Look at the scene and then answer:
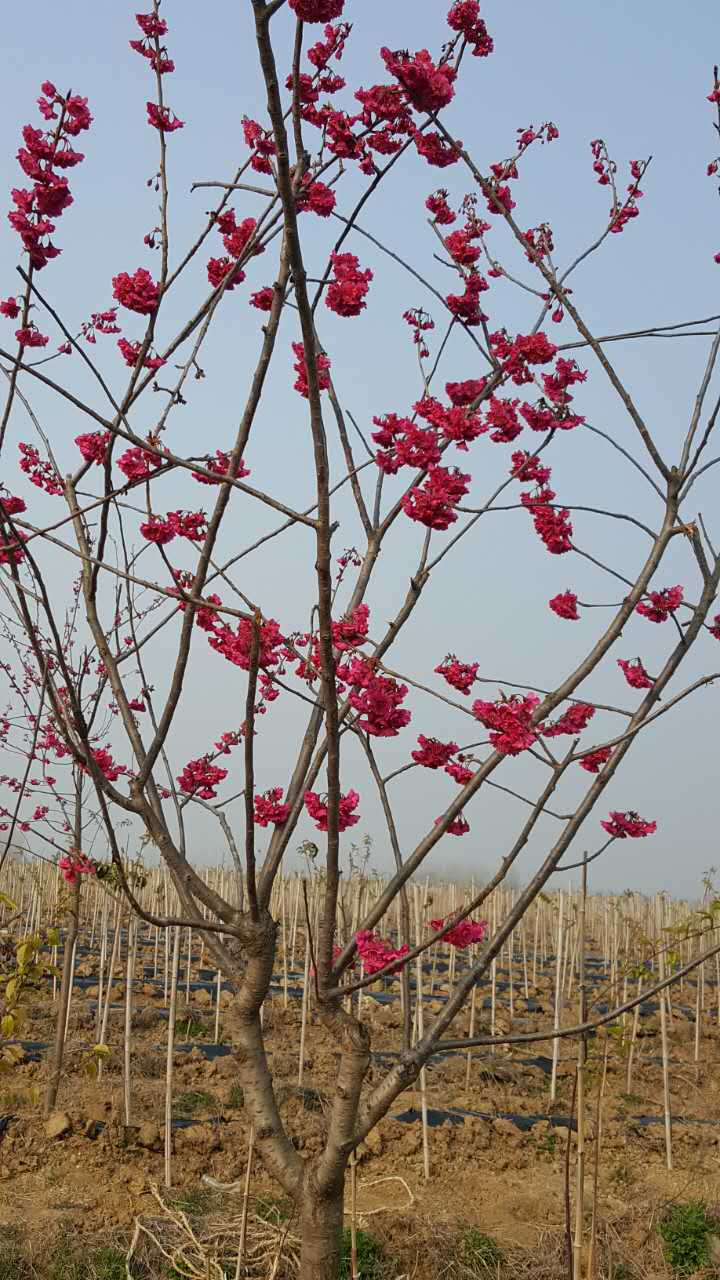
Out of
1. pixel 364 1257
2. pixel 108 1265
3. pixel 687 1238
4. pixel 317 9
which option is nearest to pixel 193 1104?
pixel 108 1265

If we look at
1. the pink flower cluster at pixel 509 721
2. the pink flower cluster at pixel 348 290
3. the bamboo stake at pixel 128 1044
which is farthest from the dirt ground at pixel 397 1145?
the pink flower cluster at pixel 348 290

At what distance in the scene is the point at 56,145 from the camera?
9.05 ft

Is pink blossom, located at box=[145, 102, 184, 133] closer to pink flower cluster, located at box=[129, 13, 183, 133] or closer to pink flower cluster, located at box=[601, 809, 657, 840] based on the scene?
pink flower cluster, located at box=[129, 13, 183, 133]

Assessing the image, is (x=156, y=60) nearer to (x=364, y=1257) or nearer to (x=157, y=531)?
(x=157, y=531)

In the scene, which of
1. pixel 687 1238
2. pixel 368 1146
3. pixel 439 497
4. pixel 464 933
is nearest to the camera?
pixel 439 497

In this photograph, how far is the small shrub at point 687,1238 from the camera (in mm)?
4320

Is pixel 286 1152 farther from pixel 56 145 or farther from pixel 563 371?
pixel 56 145

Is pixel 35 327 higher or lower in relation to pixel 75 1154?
higher

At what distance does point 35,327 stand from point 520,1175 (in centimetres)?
512

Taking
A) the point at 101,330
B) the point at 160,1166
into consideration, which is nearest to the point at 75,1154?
the point at 160,1166

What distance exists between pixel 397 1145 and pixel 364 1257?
190 cm

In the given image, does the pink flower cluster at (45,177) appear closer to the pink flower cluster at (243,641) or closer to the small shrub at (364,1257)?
the pink flower cluster at (243,641)

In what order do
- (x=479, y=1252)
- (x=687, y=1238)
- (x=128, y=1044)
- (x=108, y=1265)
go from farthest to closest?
(x=128, y=1044), (x=687, y=1238), (x=479, y=1252), (x=108, y=1265)

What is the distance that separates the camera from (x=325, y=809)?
8.37 ft
